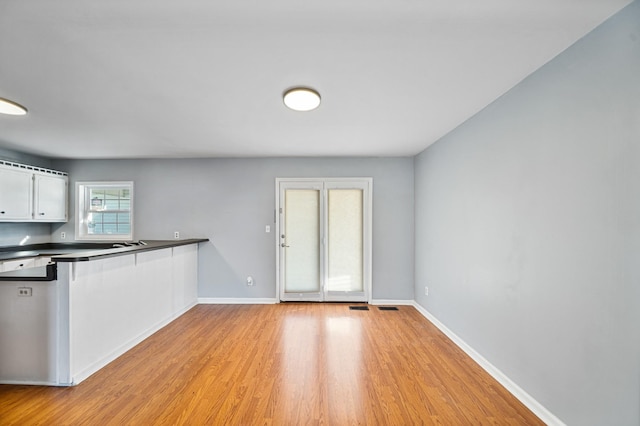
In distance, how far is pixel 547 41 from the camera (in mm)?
1613

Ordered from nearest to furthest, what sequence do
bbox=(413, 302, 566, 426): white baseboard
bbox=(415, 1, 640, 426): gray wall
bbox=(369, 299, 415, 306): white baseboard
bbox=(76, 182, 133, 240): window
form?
bbox=(415, 1, 640, 426): gray wall
bbox=(413, 302, 566, 426): white baseboard
bbox=(369, 299, 415, 306): white baseboard
bbox=(76, 182, 133, 240): window

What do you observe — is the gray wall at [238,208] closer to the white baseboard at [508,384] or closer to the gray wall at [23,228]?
the gray wall at [23,228]

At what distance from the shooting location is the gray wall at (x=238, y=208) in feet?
14.4

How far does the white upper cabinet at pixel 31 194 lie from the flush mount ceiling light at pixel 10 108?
1567 mm

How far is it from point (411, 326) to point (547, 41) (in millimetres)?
3082

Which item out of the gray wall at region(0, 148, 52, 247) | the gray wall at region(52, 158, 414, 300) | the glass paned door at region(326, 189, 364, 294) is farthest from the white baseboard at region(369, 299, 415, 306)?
the gray wall at region(0, 148, 52, 247)

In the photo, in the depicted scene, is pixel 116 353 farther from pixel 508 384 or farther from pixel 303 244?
pixel 508 384

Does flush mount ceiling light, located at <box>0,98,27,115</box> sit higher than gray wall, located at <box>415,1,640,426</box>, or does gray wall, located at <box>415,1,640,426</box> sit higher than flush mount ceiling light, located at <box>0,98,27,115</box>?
flush mount ceiling light, located at <box>0,98,27,115</box>

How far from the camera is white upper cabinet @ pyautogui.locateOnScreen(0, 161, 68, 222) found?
3564 millimetres

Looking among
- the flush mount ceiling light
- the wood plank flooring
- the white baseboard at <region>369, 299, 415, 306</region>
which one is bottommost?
the white baseboard at <region>369, 299, 415, 306</region>

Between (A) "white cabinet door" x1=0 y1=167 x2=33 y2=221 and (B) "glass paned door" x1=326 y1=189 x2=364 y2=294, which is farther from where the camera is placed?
(B) "glass paned door" x1=326 y1=189 x2=364 y2=294

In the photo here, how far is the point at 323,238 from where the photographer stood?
4.40 meters

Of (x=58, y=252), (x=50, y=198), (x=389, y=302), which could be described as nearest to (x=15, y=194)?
(x=50, y=198)

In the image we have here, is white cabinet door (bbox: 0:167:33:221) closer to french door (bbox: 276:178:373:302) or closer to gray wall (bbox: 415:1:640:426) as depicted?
french door (bbox: 276:178:373:302)
